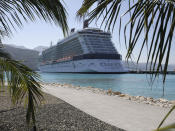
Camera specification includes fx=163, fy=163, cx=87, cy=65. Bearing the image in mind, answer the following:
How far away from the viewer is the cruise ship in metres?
36.6

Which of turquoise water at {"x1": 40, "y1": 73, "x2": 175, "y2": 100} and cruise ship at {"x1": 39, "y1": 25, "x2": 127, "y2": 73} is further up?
cruise ship at {"x1": 39, "y1": 25, "x2": 127, "y2": 73}

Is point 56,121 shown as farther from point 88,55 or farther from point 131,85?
point 88,55

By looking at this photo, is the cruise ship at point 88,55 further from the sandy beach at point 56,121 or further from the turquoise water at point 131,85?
the sandy beach at point 56,121

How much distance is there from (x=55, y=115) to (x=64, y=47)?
43.3 meters

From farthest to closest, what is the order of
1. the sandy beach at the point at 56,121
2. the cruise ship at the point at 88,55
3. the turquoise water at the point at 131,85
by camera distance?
1. the cruise ship at the point at 88,55
2. the turquoise water at the point at 131,85
3. the sandy beach at the point at 56,121

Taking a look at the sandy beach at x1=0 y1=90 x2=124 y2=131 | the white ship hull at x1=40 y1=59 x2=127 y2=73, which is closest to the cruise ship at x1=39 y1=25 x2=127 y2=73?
the white ship hull at x1=40 y1=59 x2=127 y2=73

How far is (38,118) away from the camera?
2900mm

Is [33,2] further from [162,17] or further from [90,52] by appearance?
[90,52]

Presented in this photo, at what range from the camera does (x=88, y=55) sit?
3666 cm

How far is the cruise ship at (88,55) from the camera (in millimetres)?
36562

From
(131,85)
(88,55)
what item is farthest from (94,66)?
(131,85)

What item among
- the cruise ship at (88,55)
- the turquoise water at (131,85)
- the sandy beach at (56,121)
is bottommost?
the turquoise water at (131,85)

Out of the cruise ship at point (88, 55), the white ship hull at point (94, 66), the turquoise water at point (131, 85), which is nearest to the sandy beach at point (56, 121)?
the turquoise water at point (131, 85)

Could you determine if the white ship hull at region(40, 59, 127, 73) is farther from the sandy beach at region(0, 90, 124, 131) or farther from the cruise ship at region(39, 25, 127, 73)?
the sandy beach at region(0, 90, 124, 131)
